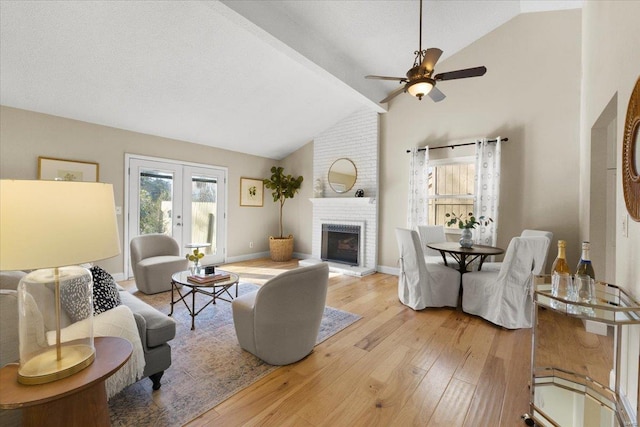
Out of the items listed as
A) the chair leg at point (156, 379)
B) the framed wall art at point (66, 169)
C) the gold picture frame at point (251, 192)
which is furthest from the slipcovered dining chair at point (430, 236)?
the framed wall art at point (66, 169)

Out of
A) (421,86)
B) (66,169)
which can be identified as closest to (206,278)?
(421,86)

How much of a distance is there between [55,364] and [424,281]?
128 inches

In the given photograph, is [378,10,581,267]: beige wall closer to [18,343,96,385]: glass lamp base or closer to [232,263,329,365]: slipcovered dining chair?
[232,263,329,365]: slipcovered dining chair

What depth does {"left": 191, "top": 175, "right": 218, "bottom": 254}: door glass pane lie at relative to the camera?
539 cm

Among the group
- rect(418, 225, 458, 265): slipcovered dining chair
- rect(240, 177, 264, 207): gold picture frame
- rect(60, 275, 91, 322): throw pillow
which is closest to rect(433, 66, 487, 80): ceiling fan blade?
rect(418, 225, 458, 265): slipcovered dining chair

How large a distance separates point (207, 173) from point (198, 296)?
272cm

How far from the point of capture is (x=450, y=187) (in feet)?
15.0

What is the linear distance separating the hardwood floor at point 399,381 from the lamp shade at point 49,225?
4.15 ft

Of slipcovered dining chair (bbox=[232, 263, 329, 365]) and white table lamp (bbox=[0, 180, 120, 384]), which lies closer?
white table lamp (bbox=[0, 180, 120, 384])

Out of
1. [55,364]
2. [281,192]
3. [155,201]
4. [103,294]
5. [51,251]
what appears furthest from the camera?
[281,192]

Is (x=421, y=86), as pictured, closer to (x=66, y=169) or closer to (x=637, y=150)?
(x=637, y=150)

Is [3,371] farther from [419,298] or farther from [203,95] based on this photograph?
[203,95]

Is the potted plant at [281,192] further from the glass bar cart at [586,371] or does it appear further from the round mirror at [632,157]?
the round mirror at [632,157]

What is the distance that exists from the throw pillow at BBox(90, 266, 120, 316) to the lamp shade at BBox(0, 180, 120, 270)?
1058 millimetres
